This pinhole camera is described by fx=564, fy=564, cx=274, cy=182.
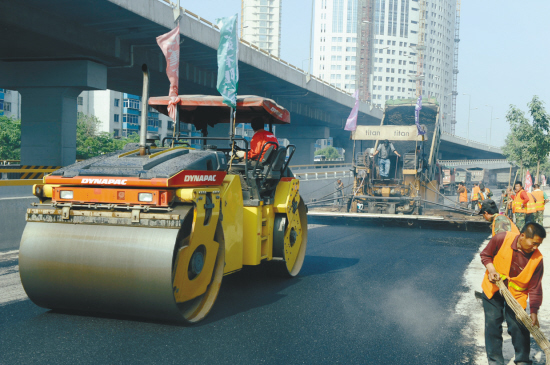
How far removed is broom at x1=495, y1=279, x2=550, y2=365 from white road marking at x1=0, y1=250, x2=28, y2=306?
498 centimetres

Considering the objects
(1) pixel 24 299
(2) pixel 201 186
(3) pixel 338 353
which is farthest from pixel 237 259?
(1) pixel 24 299

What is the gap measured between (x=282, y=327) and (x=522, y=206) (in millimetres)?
10348

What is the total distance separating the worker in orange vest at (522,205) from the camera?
45.0 ft

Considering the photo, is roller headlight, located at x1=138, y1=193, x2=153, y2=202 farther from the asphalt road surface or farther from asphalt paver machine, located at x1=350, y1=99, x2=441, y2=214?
asphalt paver machine, located at x1=350, y1=99, x2=441, y2=214

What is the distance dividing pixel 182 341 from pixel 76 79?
56.7 ft

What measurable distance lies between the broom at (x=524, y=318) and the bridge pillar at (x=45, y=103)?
18.7 m

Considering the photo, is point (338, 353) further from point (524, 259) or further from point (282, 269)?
point (282, 269)

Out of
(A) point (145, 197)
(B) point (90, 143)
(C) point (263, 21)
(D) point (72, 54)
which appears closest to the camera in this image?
(A) point (145, 197)

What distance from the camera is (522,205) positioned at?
1391cm

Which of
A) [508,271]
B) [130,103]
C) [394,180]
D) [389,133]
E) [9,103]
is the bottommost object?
[508,271]

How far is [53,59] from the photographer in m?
20.4

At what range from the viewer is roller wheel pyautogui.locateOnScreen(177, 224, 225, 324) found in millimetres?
5316

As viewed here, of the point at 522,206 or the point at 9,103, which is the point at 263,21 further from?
the point at 522,206

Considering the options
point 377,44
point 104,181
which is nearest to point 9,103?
point 104,181
